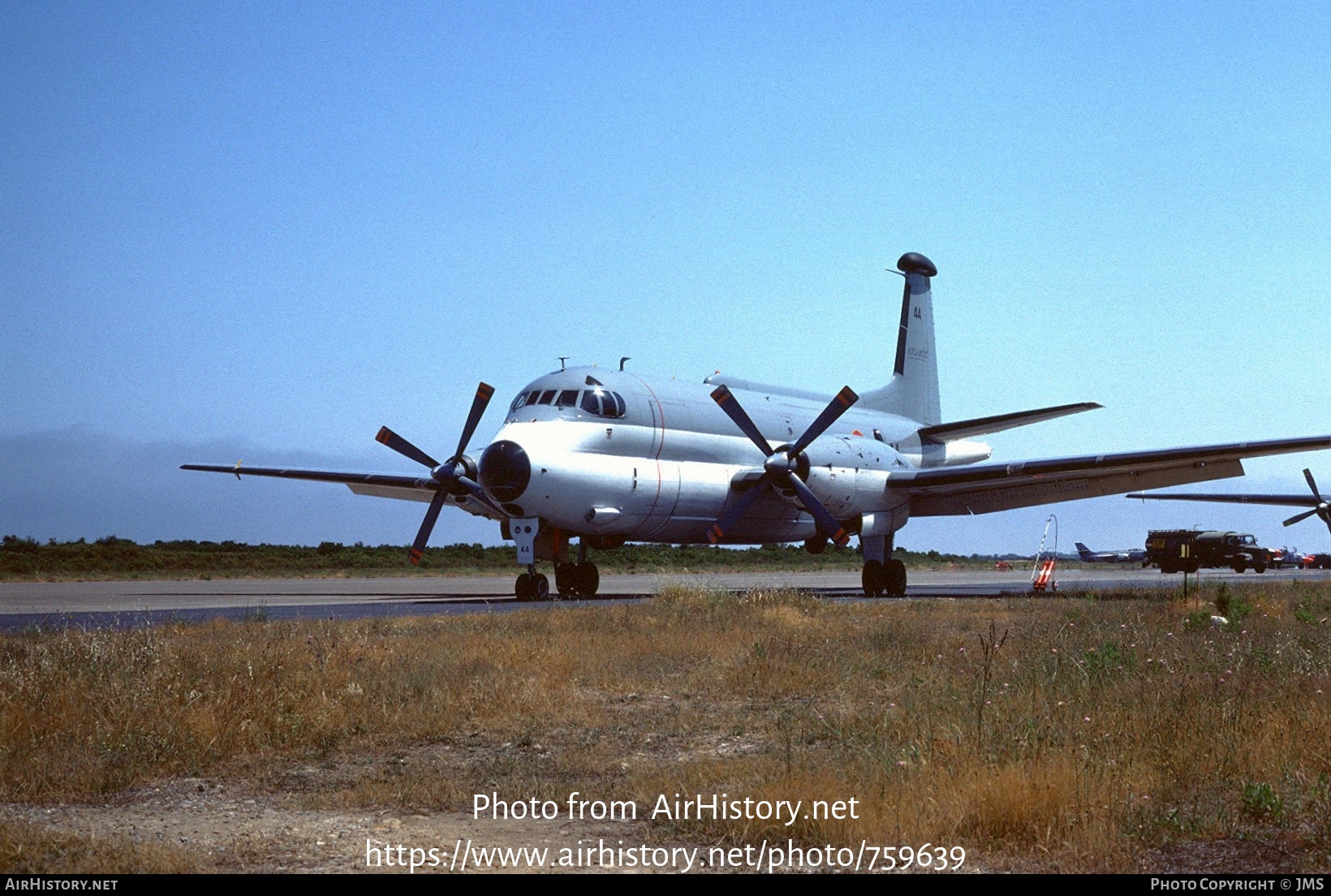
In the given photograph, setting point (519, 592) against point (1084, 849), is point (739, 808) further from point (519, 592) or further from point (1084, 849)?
point (519, 592)

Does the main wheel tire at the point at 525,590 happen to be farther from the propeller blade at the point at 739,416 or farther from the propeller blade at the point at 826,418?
the propeller blade at the point at 826,418

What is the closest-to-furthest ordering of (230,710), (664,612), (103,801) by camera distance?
1. (103,801)
2. (230,710)
3. (664,612)

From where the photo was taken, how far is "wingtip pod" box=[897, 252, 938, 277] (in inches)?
1580

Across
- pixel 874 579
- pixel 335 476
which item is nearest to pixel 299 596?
pixel 335 476

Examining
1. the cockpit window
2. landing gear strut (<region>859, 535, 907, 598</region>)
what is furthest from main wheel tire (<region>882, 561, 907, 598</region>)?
the cockpit window

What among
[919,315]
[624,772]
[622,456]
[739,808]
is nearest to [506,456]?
[622,456]

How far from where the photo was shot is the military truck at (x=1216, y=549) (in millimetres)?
61750

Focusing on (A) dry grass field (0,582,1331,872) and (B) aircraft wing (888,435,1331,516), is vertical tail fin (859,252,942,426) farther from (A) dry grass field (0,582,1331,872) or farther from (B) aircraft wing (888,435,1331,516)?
(A) dry grass field (0,582,1331,872)

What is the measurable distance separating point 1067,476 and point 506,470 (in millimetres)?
14533

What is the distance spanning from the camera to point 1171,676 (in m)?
11.6

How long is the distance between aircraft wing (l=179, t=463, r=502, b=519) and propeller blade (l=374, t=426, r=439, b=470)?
46cm

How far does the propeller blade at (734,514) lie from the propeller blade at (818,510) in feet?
2.46

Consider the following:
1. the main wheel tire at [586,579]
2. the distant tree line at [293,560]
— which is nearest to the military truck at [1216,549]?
the distant tree line at [293,560]

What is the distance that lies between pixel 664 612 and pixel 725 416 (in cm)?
1048
